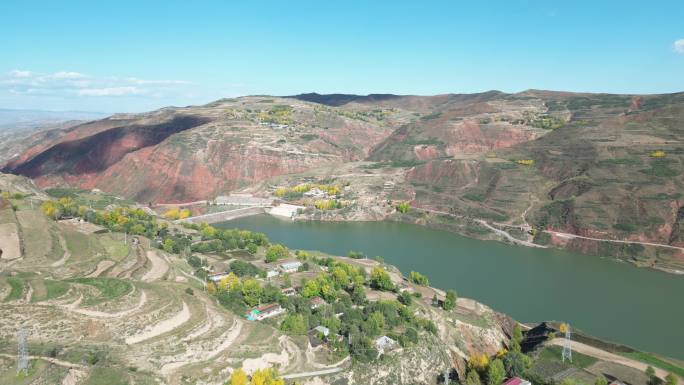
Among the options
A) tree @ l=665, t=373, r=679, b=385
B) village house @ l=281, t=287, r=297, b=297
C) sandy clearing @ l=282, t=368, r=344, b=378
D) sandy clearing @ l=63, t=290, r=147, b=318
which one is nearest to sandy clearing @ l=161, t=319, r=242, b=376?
sandy clearing @ l=282, t=368, r=344, b=378

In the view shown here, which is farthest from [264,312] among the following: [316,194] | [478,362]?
[316,194]

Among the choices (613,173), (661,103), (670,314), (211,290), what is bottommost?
(670,314)

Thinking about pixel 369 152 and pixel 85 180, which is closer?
pixel 85 180

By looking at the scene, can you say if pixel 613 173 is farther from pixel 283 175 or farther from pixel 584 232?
pixel 283 175

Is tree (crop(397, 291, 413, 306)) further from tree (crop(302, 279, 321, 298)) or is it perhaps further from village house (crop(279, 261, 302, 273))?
village house (crop(279, 261, 302, 273))

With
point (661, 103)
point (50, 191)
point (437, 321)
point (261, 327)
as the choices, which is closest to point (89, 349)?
point (261, 327)

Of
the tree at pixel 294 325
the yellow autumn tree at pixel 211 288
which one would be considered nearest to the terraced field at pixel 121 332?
the yellow autumn tree at pixel 211 288

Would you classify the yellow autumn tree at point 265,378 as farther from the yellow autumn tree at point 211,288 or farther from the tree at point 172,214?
the tree at point 172,214
